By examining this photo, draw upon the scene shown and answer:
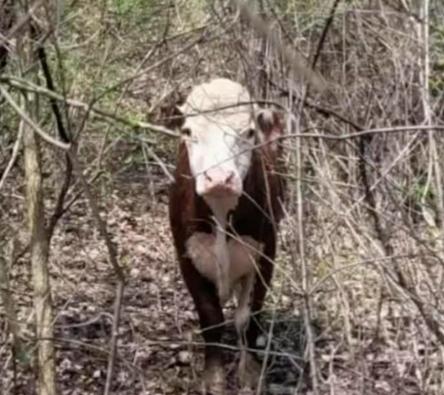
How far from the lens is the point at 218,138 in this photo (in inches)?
233

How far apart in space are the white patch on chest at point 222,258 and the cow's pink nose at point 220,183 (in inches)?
28.5

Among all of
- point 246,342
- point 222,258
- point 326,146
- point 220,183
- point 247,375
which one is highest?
point 326,146

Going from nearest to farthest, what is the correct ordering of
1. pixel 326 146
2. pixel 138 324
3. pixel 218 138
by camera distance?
pixel 326 146
pixel 218 138
pixel 138 324

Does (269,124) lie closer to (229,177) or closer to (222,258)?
(229,177)

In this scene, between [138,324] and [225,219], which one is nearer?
[225,219]

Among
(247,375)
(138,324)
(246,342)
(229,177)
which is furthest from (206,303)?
(229,177)

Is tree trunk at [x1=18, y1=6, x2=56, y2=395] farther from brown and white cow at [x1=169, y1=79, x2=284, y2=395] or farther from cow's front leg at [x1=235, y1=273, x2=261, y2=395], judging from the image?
cow's front leg at [x1=235, y1=273, x2=261, y2=395]

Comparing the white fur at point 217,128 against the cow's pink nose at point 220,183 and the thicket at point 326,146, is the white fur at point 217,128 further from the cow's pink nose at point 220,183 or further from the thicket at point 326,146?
the thicket at point 326,146

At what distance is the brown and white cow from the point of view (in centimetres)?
590

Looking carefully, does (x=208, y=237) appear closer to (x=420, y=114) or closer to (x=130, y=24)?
(x=130, y=24)

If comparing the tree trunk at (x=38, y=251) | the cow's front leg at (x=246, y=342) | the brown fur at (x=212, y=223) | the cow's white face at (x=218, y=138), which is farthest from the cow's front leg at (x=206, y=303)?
the tree trunk at (x=38, y=251)

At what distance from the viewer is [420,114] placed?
5.28 m

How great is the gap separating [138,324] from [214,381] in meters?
1.16

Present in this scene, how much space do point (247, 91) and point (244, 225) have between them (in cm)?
109
